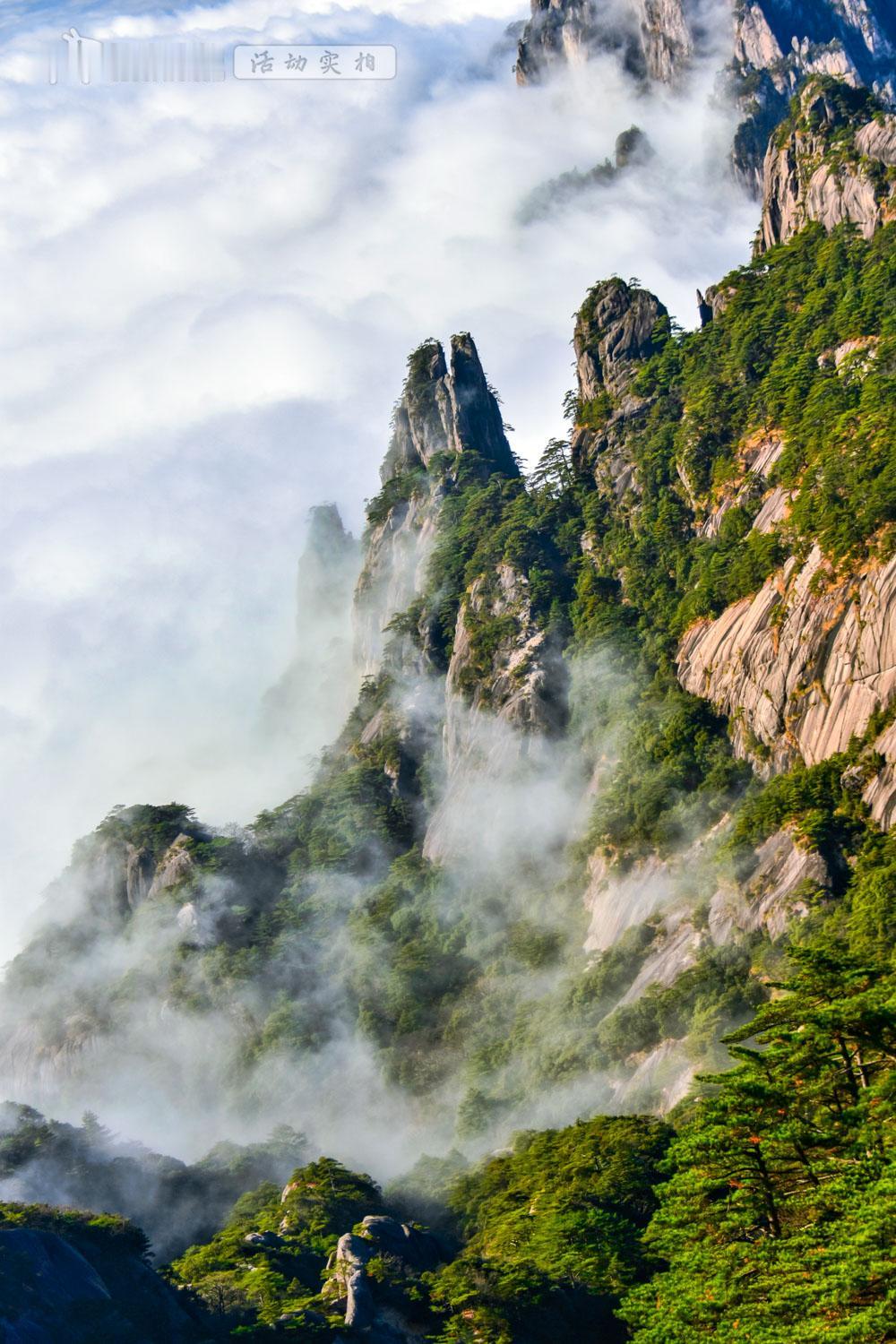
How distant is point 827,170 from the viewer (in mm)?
134000

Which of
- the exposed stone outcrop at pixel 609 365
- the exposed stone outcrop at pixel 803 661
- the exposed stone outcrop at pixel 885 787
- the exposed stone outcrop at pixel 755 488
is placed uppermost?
the exposed stone outcrop at pixel 609 365

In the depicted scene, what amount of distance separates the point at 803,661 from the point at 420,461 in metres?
84.0

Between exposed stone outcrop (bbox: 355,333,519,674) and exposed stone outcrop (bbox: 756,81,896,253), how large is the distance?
120ft

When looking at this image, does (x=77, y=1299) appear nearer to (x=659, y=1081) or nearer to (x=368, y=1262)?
(x=368, y=1262)

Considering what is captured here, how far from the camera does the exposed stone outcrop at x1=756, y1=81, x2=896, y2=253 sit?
5027 inches

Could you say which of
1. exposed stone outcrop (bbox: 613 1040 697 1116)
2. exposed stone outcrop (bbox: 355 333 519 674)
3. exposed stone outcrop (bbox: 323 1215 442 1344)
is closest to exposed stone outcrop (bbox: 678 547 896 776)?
exposed stone outcrop (bbox: 613 1040 697 1116)

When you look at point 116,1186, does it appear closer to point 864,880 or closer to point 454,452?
point 864,880

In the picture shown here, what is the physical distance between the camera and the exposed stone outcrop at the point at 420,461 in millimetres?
162375

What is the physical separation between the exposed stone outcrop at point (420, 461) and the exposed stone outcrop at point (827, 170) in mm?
36599

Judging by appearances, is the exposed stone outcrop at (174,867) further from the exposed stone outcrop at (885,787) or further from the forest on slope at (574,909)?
the exposed stone outcrop at (885,787)

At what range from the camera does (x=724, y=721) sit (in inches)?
4218

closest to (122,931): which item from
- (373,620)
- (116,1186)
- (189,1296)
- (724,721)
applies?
(373,620)

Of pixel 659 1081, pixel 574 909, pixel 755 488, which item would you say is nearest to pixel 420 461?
pixel 755 488

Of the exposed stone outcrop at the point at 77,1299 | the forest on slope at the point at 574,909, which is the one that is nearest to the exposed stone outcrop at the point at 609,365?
the forest on slope at the point at 574,909
